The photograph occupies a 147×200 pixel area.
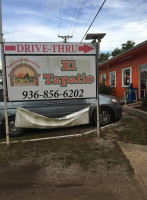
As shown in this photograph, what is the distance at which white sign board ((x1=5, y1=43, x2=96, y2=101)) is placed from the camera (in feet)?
14.7

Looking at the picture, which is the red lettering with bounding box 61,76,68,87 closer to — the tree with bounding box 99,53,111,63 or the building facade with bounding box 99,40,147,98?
the building facade with bounding box 99,40,147,98

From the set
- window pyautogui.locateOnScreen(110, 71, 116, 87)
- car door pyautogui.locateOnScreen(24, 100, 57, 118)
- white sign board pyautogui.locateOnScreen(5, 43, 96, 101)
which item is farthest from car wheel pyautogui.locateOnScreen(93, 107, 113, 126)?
window pyautogui.locateOnScreen(110, 71, 116, 87)

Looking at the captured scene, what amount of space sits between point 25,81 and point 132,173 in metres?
3.28

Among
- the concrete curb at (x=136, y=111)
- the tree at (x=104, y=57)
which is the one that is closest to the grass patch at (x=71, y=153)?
the concrete curb at (x=136, y=111)

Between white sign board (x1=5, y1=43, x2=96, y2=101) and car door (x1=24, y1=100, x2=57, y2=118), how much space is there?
0.73m

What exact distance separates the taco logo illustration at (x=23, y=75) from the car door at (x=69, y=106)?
1.25 m

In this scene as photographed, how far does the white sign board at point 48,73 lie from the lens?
4.49 m

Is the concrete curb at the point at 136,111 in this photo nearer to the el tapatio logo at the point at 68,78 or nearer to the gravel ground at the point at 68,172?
the gravel ground at the point at 68,172

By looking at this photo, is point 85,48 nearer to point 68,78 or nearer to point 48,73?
point 68,78

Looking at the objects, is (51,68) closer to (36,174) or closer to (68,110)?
(68,110)

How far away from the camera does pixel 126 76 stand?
13664 mm

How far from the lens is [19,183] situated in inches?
114

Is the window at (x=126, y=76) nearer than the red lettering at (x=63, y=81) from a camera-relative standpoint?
No

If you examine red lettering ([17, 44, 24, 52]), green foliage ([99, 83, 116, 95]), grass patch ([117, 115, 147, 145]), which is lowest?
grass patch ([117, 115, 147, 145])
